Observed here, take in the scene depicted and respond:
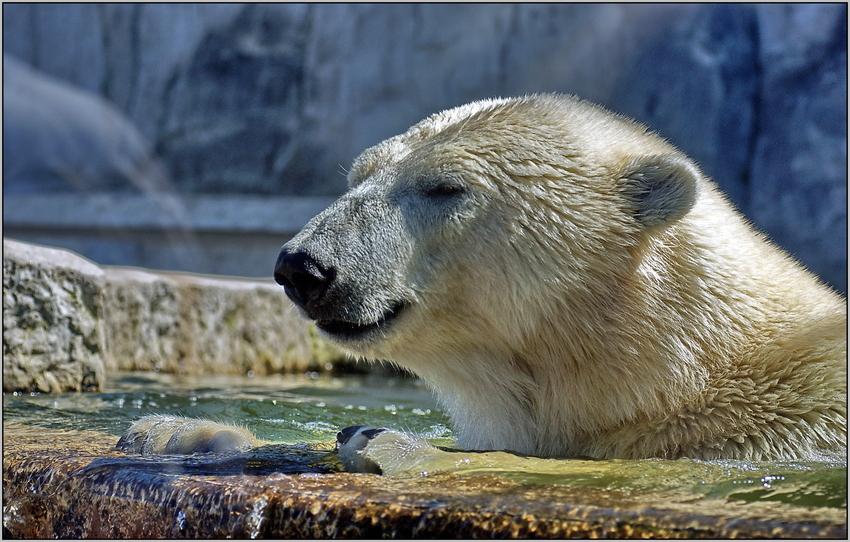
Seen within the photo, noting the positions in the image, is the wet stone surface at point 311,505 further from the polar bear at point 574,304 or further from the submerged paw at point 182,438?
the polar bear at point 574,304

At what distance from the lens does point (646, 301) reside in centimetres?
193

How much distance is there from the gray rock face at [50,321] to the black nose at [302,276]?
202 cm

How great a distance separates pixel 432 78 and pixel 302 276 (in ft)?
23.7

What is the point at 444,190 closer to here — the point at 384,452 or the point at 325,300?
the point at 325,300

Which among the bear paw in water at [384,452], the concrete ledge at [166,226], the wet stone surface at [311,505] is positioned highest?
the concrete ledge at [166,226]

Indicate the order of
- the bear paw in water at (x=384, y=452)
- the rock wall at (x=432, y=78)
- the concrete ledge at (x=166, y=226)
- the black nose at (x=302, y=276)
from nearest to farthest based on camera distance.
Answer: the bear paw in water at (x=384, y=452) → the black nose at (x=302, y=276) → the rock wall at (x=432, y=78) → the concrete ledge at (x=166, y=226)

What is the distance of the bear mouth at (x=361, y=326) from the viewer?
1973mm

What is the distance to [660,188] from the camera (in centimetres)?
194

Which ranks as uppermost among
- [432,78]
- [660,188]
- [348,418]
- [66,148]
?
[432,78]

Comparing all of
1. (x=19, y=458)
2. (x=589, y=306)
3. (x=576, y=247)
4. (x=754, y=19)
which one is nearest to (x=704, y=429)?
(x=589, y=306)

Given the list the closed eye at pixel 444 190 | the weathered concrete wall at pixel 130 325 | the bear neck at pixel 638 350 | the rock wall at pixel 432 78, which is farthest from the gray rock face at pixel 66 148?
the bear neck at pixel 638 350

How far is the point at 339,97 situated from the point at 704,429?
772 centimetres

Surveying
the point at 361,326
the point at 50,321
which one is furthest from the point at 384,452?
the point at 50,321

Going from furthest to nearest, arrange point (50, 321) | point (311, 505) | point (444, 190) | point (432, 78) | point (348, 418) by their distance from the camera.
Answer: point (432, 78)
point (50, 321)
point (348, 418)
point (444, 190)
point (311, 505)
